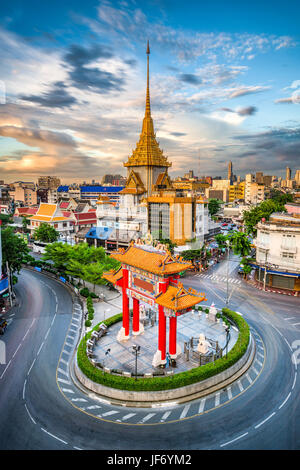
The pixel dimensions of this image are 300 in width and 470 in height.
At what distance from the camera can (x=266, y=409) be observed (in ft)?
73.0

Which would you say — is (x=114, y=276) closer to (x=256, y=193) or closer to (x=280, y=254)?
(x=280, y=254)

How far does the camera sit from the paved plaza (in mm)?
26922

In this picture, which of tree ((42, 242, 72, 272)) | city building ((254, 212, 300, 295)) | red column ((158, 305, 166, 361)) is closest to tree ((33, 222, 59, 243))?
tree ((42, 242, 72, 272))

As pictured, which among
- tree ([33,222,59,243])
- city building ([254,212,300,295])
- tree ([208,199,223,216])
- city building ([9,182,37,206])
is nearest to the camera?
city building ([254,212,300,295])

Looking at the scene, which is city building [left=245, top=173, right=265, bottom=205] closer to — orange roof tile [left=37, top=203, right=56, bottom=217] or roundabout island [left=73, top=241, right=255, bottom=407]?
orange roof tile [left=37, top=203, right=56, bottom=217]

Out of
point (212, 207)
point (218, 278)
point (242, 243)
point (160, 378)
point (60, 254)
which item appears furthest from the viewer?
point (212, 207)

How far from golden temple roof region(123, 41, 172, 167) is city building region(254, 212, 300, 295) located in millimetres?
35660

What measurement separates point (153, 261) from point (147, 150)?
5580 centimetres

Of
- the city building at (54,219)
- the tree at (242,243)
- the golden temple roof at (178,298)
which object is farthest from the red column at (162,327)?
the city building at (54,219)

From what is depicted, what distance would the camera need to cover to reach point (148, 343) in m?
31.0

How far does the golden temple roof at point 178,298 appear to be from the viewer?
23763 millimetres

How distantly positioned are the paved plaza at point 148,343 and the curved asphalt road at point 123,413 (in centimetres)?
359

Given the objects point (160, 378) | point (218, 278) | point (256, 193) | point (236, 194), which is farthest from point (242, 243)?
point (236, 194)

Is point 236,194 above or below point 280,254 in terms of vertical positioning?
above
